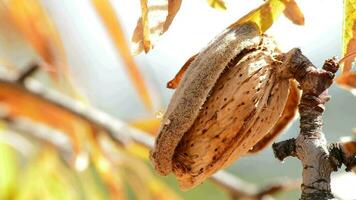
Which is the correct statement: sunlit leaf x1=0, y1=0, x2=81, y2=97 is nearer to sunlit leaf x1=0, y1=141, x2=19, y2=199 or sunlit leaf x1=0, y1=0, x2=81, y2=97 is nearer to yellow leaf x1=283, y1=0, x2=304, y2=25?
sunlit leaf x1=0, y1=141, x2=19, y2=199

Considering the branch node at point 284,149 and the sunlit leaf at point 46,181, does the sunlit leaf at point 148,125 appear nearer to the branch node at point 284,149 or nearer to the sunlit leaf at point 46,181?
the sunlit leaf at point 46,181

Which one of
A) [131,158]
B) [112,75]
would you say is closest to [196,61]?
[131,158]

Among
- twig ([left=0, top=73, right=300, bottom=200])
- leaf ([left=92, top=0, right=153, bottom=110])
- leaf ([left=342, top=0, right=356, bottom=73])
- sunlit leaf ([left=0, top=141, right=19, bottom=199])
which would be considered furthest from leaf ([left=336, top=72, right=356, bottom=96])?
sunlit leaf ([left=0, top=141, right=19, bottom=199])

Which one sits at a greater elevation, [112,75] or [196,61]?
[196,61]

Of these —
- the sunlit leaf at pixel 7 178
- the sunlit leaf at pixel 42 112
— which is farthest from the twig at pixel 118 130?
the sunlit leaf at pixel 7 178

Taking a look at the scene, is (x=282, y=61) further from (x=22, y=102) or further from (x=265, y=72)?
(x=22, y=102)
